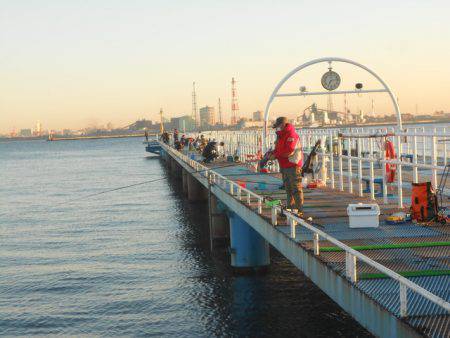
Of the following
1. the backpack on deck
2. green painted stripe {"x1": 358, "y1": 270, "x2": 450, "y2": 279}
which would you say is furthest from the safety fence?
green painted stripe {"x1": 358, "y1": 270, "x2": 450, "y2": 279}

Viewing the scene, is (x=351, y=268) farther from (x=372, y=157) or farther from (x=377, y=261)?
(x=372, y=157)

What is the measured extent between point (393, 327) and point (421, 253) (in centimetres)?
329

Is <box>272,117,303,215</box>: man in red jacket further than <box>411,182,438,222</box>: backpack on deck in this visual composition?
Yes

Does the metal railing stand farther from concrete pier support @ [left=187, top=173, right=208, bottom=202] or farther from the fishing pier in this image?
concrete pier support @ [left=187, top=173, right=208, bottom=202]

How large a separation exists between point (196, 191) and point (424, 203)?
31.7 m

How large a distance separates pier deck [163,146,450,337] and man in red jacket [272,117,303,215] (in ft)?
2.04

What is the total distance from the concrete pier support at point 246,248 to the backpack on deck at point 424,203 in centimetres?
862

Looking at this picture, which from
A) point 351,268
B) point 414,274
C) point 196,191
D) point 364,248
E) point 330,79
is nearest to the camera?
point 351,268

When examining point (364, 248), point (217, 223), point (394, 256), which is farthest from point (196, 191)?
point (394, 256)

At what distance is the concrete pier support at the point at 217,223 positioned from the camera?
26031mm

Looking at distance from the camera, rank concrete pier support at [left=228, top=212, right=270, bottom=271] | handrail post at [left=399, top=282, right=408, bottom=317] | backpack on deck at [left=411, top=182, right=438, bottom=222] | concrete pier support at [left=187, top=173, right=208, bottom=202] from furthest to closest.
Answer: concrete pier support at [left=187, top=173, right=208, bottom=202]
concrete pier support at [left=228, top=212, right=270, bottom=271]
backpack on deck at [left=411, top=182, right=438, bottom=222]
handrail post at [left=399, top=282, right=408, bottom=317]

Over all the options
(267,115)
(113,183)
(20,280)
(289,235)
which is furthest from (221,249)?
(113,183)

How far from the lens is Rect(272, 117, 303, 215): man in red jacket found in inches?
524

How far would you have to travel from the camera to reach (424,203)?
42.5 feet
